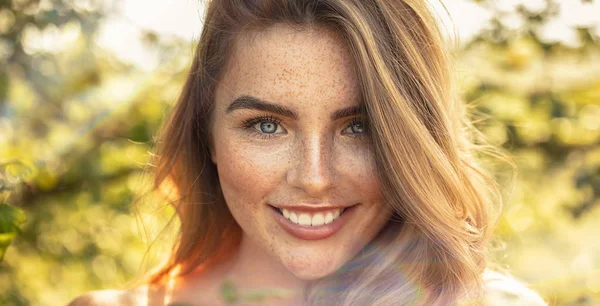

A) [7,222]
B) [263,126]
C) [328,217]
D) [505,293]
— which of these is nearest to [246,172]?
[263,126]

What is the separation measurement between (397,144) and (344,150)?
123mm

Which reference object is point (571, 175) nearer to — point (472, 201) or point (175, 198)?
point (472, 201)

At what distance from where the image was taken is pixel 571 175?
291cm

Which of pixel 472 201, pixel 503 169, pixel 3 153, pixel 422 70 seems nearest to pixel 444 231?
pixel 472 201

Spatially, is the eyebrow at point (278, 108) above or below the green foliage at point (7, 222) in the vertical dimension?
above

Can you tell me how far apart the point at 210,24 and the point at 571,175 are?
1.68 metres

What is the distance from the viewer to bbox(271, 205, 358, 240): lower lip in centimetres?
179

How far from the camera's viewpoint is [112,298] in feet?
6.98

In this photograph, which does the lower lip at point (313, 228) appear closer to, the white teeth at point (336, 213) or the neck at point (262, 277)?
the white teeth at point (336, 213)

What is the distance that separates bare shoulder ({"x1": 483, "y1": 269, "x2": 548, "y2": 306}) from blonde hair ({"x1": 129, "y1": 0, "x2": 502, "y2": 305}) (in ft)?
0.25

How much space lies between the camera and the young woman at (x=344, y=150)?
169cm

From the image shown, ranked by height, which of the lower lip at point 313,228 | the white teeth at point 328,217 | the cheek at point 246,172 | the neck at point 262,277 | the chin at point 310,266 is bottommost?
the neck at point 262,277

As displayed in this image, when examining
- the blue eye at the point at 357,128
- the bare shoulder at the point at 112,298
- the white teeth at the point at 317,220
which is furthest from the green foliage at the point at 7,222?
the blue eye at the point at 357,128

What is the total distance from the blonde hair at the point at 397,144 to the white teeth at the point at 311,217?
14 cm
